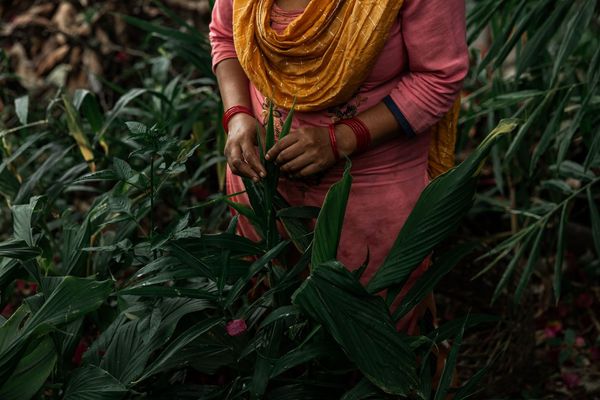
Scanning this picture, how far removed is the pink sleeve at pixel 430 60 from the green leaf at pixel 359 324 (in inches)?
13.6

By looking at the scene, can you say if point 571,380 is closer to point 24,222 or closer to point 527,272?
point 527,272

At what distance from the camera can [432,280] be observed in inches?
52.4

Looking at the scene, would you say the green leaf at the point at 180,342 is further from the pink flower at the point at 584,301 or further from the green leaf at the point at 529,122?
the pink flower at the point at 584,301

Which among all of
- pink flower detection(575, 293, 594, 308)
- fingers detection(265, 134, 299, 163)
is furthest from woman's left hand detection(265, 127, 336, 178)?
pink flower detection(575, 293, 594, 308)

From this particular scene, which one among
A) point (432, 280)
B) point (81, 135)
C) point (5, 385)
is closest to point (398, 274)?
point (432, 280)

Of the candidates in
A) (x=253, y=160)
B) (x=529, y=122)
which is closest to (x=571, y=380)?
(x=529, y=122)

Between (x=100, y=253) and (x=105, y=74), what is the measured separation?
1.90 metres

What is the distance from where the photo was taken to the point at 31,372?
1.27 m

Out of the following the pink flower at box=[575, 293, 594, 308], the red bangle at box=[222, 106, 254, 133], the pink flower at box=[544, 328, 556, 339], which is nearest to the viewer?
the red bangle at box=[222, 106, 254, 133]

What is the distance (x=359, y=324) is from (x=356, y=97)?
406 mm

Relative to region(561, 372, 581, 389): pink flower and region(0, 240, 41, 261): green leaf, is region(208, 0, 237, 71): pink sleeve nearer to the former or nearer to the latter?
region(0, 240, 41, 261): green leaf

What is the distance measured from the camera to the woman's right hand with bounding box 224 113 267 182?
54.1 inches

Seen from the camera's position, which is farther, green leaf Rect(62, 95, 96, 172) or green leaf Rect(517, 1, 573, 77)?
green leaf Rect(62, 95, 96, 172)

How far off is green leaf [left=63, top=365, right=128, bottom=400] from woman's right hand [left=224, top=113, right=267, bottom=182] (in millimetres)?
387
